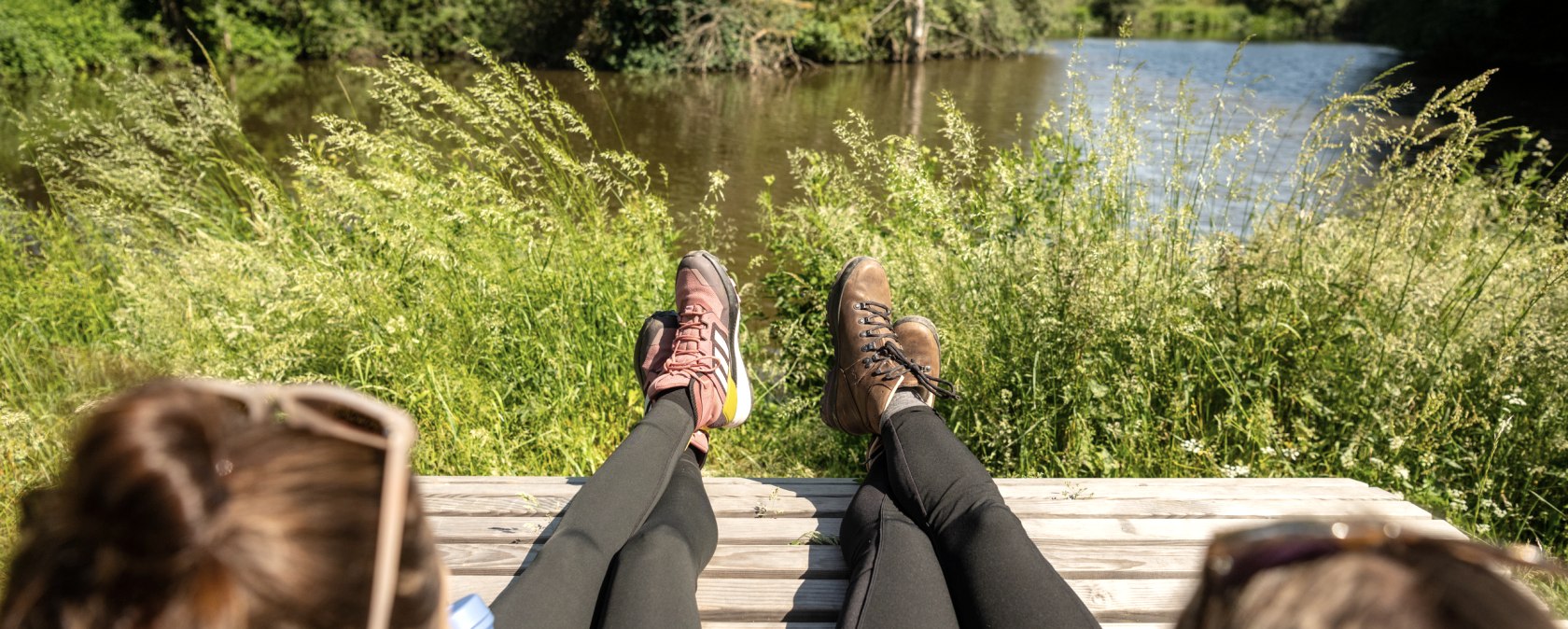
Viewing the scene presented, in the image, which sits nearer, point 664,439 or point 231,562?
point 231,562

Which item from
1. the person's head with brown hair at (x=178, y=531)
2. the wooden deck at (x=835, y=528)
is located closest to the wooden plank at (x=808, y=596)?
the wooden deck at (x=835, y=528)

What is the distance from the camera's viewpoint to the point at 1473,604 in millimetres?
548

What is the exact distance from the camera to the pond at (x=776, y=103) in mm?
8422

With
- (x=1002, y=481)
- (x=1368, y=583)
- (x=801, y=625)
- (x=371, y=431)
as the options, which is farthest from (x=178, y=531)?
(x=1002, y=481)

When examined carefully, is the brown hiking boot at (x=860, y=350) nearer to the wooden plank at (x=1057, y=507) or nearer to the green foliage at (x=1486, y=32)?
the wooden plank at (x=1057, y=507)

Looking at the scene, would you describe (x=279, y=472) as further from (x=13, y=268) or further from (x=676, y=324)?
(x=13, y=268)

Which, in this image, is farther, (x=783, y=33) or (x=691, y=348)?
(x=783, y=33)

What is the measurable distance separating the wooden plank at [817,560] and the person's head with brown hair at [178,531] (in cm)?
116

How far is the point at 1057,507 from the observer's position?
201 centimetres

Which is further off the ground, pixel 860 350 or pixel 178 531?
pixel 178 531

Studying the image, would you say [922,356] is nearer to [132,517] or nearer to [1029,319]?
[1029,319]

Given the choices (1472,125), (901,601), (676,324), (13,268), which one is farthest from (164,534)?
(13,268)

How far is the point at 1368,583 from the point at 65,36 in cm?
2033

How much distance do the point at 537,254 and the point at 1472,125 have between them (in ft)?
9.53
